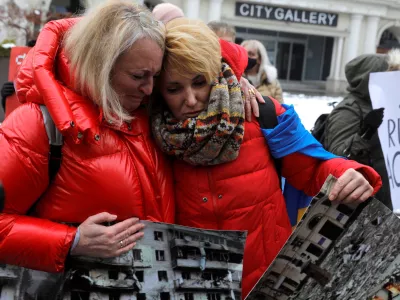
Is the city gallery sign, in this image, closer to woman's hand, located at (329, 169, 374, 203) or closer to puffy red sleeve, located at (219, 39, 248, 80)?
puffy red sleeve, located at (219, 39, 248, 80)

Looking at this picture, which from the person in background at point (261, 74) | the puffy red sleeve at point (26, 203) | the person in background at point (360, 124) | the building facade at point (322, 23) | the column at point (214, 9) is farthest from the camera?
the building facade at point (322, 23)

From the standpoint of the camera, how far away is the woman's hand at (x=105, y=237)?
1.36 meters

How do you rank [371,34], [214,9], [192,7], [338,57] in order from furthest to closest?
[338,57] < [371,34] < [214,9] < [192,7]

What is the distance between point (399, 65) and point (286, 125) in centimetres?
193

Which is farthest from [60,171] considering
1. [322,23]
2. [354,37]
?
[322,23]

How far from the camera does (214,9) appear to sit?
22.2 meters

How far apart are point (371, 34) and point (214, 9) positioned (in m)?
8.44

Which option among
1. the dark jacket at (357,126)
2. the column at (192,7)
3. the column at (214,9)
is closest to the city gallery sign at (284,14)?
the column at (214,9)

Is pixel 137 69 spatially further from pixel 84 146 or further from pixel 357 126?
pixel 357 126

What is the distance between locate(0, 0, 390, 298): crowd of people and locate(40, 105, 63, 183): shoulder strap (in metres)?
0.01

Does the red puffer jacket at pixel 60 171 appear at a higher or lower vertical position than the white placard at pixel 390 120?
higher

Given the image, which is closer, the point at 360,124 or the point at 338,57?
the point at 360,124

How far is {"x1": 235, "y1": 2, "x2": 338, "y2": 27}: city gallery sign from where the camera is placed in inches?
909

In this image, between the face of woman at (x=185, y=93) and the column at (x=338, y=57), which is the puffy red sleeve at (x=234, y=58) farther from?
the column at (x=338, y=57)
